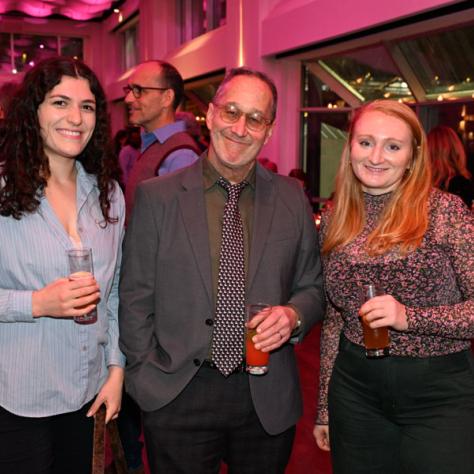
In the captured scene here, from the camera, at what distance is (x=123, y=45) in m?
18.1

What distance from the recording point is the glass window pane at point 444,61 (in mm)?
6242

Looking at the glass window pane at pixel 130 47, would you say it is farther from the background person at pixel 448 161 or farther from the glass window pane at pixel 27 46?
the background person at pixel 448 161

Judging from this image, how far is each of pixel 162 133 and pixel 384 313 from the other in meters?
1.80

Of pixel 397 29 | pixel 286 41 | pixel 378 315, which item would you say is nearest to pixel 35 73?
pixel 378 315

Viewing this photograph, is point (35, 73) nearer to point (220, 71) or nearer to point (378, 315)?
point (378, 315)

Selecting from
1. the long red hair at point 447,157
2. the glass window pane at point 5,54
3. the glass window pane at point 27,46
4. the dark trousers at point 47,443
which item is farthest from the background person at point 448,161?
the glass window pane at point 5,54

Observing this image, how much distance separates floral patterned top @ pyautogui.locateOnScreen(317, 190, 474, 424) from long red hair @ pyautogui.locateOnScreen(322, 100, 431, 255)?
0.10 feet

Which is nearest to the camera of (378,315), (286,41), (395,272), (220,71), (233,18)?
(378,315)

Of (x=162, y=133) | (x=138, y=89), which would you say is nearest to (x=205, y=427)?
(x=162, y=133)

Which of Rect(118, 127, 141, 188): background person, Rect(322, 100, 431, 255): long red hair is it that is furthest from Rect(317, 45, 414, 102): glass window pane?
Rect(322, 100, 431, 255): long red hair

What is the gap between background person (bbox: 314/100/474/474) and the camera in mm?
1814

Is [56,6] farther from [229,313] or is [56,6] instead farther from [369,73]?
[229,313]

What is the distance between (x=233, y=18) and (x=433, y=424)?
8170mm

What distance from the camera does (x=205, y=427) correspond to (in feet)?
6.34
